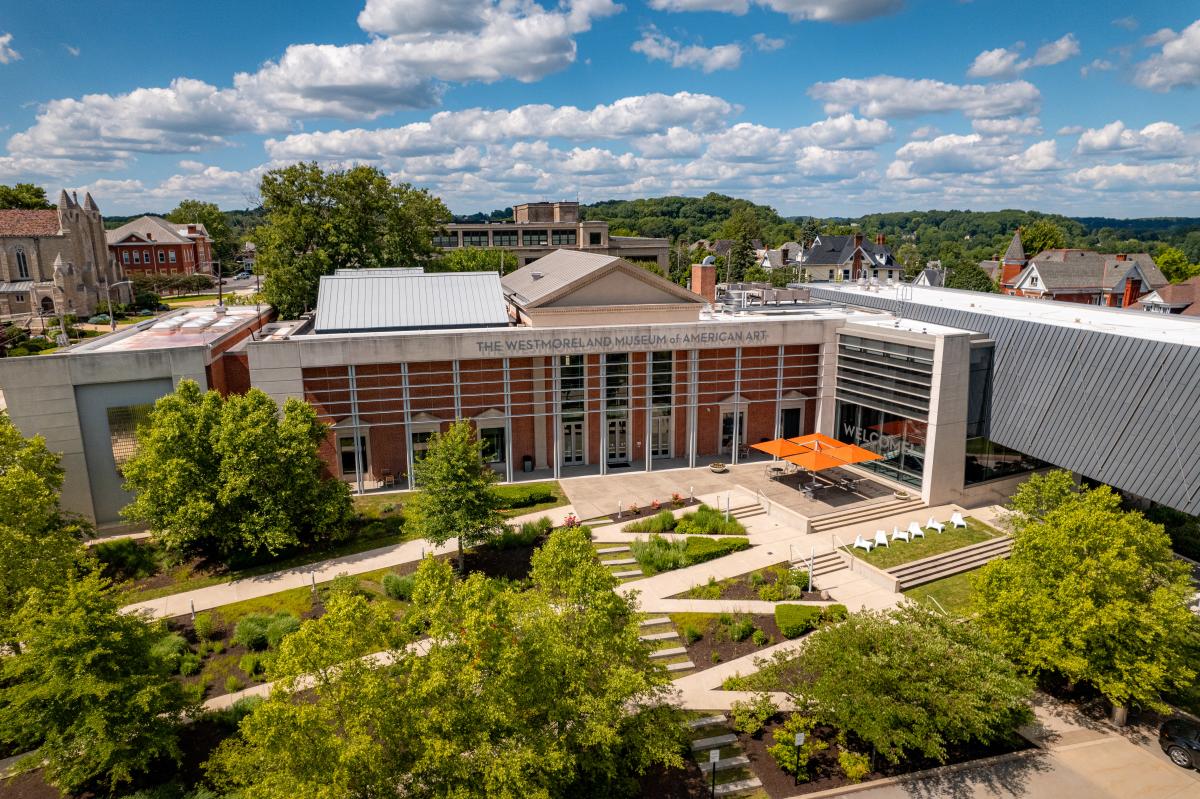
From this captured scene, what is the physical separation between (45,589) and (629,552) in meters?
18.9

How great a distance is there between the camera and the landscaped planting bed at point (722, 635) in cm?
2312

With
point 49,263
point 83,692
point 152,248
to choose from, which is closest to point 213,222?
point 152,248

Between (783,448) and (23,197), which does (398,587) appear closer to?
(783,448)

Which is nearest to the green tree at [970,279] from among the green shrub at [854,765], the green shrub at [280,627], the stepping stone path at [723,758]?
the green shrub at [854,765]

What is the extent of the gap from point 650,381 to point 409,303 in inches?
530

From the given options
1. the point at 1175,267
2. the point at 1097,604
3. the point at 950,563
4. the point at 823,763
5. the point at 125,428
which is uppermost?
the point at 1175,267

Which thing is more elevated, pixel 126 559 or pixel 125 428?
pixel 125 428

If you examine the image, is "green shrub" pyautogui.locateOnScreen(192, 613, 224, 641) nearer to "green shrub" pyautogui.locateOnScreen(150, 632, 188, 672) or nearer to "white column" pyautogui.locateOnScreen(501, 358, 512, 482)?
"green shrub" pyautogui.locateOnScreen(150, 632, 188, 672)

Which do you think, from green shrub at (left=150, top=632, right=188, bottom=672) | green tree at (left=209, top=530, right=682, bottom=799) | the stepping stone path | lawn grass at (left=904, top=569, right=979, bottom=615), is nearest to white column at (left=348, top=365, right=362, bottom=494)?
green shrub at (left=150, top=632, right=188, bottom=672)

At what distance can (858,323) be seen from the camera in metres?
37.8

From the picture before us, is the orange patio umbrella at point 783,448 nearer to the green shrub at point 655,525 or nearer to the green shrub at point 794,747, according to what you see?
the green shrub at point 655,525

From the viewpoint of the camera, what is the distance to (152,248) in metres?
111

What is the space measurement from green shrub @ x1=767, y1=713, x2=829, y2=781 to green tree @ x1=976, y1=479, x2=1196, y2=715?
5872 millimetres

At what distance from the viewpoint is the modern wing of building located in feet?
95.4
